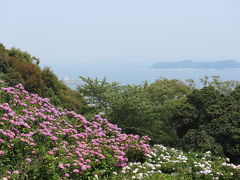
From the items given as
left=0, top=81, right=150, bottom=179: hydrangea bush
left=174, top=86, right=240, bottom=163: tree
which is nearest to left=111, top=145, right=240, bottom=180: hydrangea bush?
left=0, top=81, right=150, bottom=179: hydrangea bush

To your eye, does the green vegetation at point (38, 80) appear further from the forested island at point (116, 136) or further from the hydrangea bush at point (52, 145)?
the hydrangea bush at point (52, 145)

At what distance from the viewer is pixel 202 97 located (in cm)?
1128

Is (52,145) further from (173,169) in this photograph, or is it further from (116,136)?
(173,169)

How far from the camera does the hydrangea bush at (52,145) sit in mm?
5164

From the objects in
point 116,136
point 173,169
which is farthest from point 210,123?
point 116,136

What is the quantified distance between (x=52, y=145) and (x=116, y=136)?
206cm

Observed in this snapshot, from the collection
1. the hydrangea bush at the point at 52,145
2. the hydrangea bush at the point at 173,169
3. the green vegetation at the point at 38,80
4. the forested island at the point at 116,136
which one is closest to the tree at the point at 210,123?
the forested island at the point at 116,136

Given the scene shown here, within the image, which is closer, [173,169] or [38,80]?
[173,169]

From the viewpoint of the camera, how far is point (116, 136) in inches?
300

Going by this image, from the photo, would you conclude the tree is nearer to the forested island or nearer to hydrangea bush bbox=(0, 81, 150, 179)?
the forested island

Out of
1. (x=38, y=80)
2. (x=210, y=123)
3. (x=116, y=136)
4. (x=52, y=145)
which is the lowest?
(x=210, y=123)

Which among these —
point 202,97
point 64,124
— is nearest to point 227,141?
point 202,97

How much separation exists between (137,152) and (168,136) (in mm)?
5584

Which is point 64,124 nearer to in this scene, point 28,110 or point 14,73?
point 28,110
